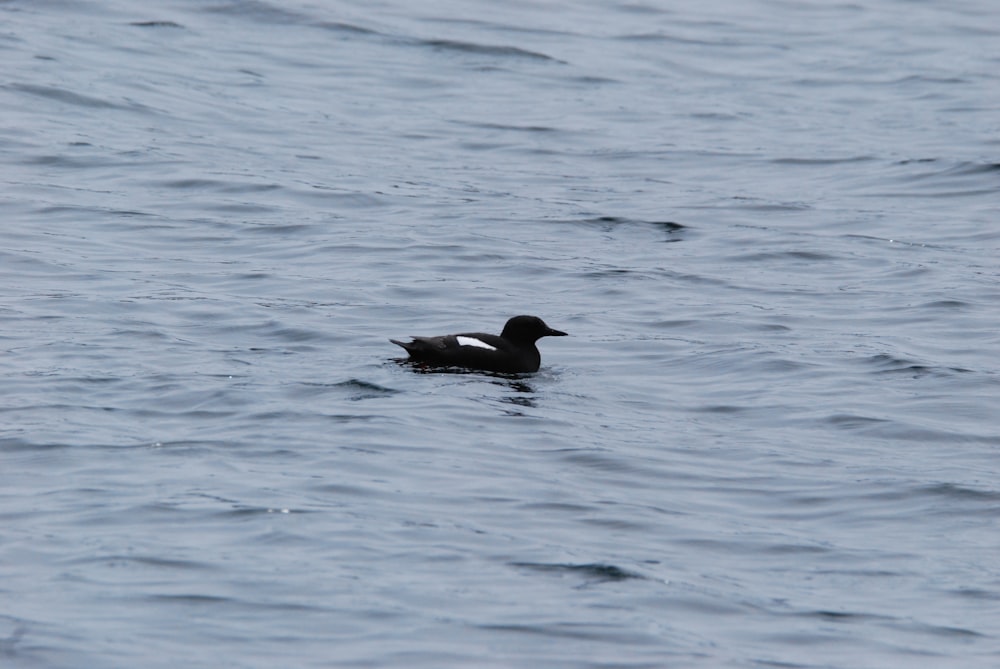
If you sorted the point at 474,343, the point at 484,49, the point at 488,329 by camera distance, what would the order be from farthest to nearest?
the point at 484,49 < the point at 488,329 < the point at 474,343

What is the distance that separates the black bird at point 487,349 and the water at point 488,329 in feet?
0.68

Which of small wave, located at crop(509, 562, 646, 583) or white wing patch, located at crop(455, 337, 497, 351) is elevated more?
A: white wing patch, located at crop(455, 337, 497, 351)

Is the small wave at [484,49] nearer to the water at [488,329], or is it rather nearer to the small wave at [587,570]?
the water at [488,329]

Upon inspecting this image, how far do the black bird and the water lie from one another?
21cm

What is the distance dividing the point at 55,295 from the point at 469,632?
766 centimetres

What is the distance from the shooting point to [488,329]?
14.0 m

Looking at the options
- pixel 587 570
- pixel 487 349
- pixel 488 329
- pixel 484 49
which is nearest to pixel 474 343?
pixel 487 349

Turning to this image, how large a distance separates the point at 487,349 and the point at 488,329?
4.79 feet

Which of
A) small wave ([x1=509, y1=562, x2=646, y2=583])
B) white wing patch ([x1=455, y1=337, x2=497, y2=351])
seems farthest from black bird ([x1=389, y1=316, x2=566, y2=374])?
small wave ([x1=509, y1=562, x2=646, y2=583])

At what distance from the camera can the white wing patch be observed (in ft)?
41.2

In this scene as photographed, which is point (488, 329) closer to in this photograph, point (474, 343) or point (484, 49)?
point (474, 343)

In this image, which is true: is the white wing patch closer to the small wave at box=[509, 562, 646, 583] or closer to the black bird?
the black bird

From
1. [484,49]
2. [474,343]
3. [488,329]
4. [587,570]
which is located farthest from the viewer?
[484,49]

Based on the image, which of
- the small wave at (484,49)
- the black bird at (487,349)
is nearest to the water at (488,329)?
the small wave at (484,49)
